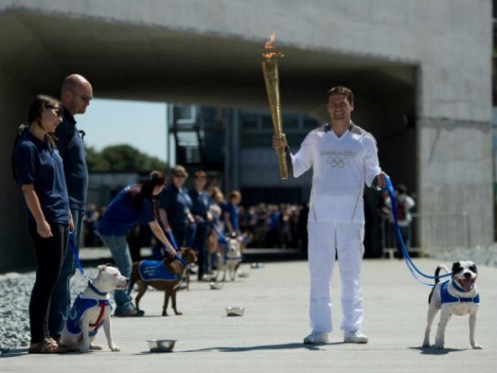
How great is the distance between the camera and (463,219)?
94.4ft

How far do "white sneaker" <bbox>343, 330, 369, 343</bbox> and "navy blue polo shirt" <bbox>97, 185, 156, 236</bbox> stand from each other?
3.52 m

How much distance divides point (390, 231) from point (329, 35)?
5.55 meters

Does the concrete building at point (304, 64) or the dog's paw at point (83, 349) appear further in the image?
the concrete building at point (304, 64)

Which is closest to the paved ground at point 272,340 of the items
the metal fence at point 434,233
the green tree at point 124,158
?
the metal fence at point 434,233

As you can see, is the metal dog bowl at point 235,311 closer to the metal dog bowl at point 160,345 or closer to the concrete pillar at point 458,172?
the metal dog bowl at point 160,345

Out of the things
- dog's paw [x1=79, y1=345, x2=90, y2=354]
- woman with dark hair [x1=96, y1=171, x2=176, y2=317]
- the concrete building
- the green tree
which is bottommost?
dog's paw [x1=79, y1=345, x2=90, y2=354]

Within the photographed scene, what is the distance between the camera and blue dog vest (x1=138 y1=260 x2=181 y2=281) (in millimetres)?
13164

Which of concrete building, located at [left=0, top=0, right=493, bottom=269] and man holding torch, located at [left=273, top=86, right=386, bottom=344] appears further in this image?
concrete building, located at [left=0, top=0, right=493, bottom=269]

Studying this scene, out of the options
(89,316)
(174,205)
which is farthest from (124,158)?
(89,316)

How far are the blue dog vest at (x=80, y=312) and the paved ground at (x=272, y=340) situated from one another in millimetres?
234

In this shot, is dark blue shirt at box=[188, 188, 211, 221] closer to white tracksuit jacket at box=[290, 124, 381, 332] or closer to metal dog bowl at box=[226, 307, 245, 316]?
metal dog bowl at box=[226, 307, 245, 316]

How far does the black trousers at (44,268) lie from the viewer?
8484 millimetres

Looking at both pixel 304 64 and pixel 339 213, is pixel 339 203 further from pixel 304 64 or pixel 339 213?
pixel 304 64

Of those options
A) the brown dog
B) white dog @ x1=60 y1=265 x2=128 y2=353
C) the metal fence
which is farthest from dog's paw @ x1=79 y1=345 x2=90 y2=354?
the metal fence
